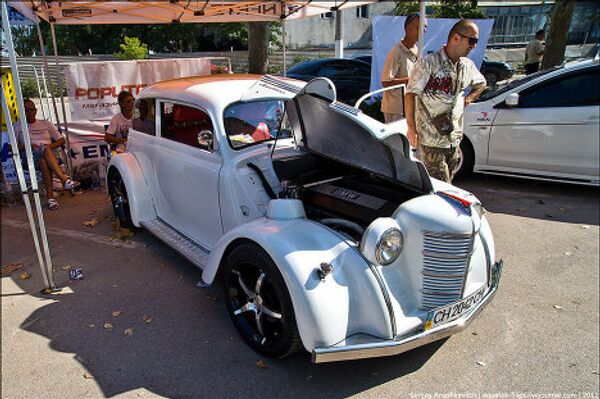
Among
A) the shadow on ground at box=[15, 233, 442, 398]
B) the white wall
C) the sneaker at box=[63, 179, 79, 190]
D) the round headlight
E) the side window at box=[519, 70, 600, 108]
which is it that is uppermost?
the white wall

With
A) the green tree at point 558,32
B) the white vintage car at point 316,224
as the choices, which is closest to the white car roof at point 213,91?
the white vintage car at point 316,224

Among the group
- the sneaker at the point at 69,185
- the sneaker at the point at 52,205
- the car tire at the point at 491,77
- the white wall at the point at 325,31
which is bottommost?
the sneaker at the point at 52,205

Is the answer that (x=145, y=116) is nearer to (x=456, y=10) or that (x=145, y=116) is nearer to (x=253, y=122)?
(x=253, y=122)

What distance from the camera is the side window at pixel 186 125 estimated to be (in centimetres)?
382

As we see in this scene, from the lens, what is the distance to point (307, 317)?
2553 mm

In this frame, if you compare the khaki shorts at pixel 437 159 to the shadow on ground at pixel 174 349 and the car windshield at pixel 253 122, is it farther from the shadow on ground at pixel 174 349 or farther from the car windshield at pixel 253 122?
the shadow on ground at pixel 174 349

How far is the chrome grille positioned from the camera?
2721 mm

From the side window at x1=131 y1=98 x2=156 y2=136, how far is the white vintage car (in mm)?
243

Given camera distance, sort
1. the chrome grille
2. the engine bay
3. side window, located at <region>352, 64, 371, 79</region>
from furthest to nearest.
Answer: side window, located at <region>352, 64, 371, 79</region> < the engine bay < the chrome grille

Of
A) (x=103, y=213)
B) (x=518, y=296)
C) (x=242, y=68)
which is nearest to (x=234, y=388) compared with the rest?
(x=518, y=296)

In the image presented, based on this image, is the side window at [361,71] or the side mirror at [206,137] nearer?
the side mirror at [206,137]

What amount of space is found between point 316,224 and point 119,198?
3.21 meters

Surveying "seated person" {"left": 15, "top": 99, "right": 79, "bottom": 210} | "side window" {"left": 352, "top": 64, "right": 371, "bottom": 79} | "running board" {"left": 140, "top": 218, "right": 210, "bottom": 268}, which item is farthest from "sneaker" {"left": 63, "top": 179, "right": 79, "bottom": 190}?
"side window" {"left": 352, "top": 64, "right": 371, "bottom": 79}

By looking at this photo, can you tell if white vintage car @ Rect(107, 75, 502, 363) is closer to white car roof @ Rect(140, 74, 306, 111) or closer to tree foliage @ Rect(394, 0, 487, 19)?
white car roof @ Rect(140, 74, 306, 111)
